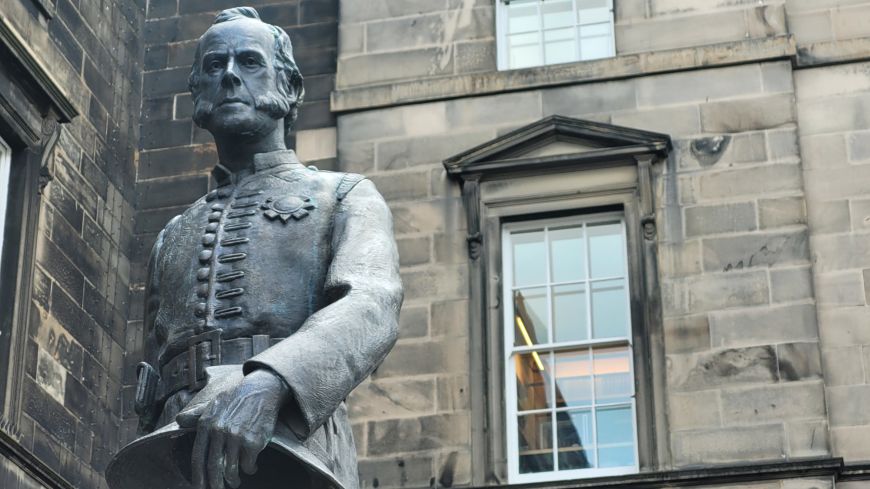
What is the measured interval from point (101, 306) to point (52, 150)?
1490 millimetres

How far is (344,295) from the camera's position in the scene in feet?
18.6

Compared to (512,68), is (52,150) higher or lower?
lower

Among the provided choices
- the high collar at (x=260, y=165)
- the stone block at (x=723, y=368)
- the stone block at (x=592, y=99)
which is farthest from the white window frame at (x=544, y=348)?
the high collar at (x=260, y=165)

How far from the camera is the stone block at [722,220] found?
16.0 metres

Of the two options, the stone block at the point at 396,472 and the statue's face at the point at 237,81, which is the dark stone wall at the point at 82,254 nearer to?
the stone block at the point at 396,472

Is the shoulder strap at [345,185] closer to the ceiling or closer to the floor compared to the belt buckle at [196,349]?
closer to the ceiling

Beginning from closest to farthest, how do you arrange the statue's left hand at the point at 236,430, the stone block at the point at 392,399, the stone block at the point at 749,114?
the statue's left hand at the point at 236,430, the stone block at the point at 392,399, the stone block at the point at 749,114

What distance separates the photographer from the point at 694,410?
607 inches

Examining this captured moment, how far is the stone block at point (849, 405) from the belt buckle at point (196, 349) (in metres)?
10.3

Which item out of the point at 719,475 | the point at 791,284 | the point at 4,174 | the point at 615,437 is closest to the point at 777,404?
the point at 719,475

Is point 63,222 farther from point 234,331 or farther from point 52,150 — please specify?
point 234,331

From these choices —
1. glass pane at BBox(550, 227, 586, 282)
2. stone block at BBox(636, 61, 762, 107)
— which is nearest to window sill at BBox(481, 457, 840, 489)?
glass pane at BBox(550, 227, 586, 282)

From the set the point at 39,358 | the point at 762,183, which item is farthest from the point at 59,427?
the point at 762,183

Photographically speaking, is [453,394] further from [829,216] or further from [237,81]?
[237,81]
